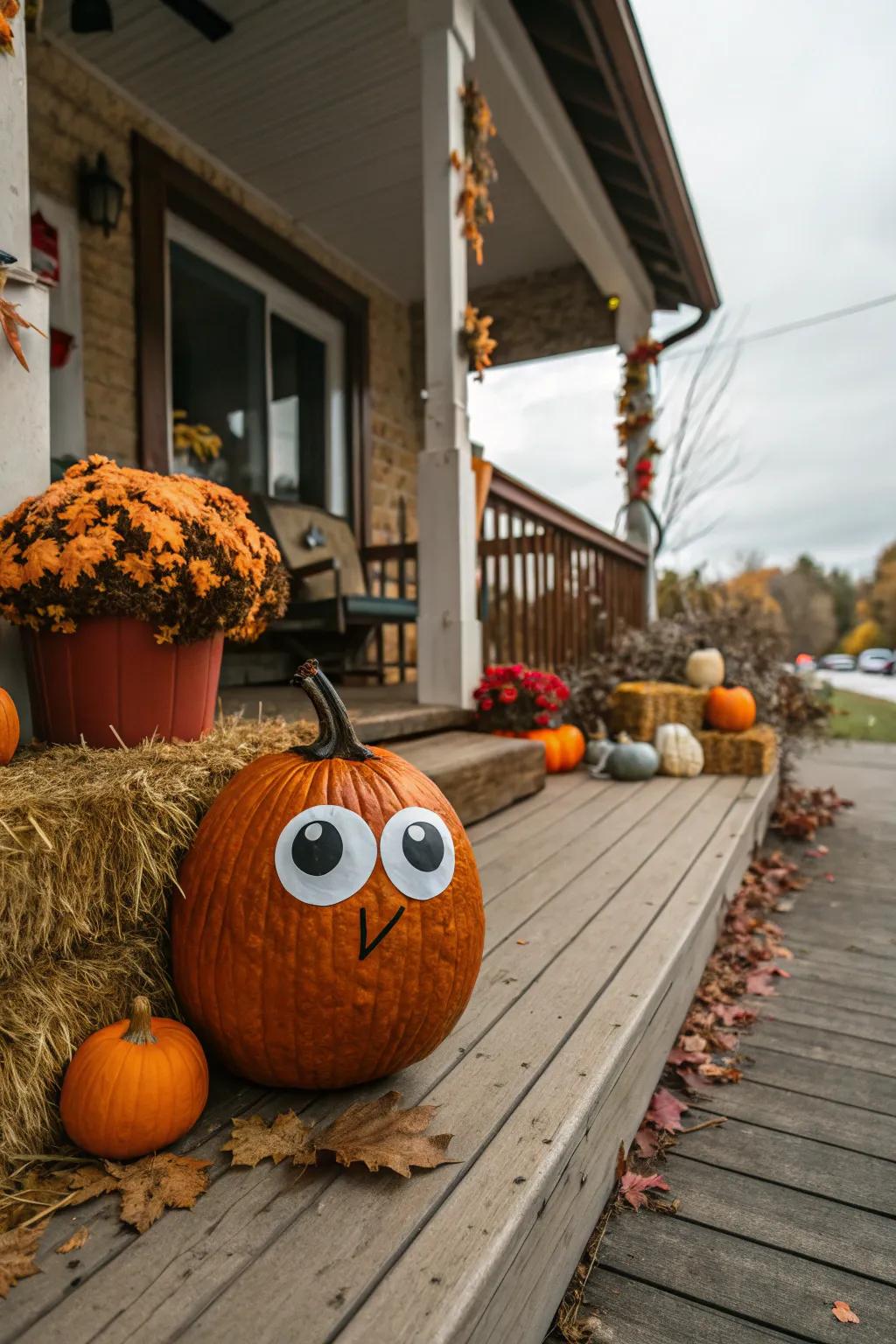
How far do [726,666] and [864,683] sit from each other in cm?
2416

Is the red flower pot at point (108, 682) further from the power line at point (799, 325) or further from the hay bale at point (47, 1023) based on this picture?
the power line at point (799, 325)

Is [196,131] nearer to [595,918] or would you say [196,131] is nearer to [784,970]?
[595,918]

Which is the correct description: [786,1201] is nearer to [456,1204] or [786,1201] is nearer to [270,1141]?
[456,1204]

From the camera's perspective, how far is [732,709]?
3721 millimetres

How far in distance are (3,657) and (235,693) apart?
162 cm

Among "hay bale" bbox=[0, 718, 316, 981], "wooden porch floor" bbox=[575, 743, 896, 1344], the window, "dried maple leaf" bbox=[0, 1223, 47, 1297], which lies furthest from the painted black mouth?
the window

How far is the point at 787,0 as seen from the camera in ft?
32.0

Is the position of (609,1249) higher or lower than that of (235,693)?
lower

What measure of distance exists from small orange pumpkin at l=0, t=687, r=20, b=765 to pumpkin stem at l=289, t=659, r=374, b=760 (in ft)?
1.56

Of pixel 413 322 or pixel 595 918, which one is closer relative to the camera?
pixel 595 918

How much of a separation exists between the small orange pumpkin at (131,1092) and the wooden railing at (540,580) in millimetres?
2678

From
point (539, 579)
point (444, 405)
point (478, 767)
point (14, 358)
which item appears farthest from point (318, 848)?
point (539, 579)

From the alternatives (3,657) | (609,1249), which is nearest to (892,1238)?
(609,1249)

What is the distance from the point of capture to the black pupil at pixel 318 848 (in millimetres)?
1005
